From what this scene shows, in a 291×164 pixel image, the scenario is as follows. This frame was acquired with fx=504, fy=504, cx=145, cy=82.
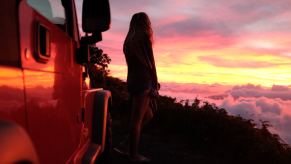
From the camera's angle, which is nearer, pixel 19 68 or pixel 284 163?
pixel 19 68

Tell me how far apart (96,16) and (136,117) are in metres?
3.62

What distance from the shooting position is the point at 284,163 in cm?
819

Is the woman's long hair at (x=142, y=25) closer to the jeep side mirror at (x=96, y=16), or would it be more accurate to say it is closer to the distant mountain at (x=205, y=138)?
the distant mountain at (x=205, y=138)

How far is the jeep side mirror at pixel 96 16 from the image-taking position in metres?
3.67

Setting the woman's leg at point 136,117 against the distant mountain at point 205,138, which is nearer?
the woman's leg at point 136,117

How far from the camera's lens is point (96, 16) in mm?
3688

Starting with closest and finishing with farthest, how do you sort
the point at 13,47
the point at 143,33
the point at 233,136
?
the point at 13,47
the point at 143,33
the point at 233,136

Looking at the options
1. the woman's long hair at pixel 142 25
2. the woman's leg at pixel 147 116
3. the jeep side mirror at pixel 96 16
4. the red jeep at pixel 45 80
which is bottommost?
the woman's leg at pixel 147 116

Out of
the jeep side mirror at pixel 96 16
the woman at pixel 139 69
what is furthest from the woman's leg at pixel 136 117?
the jeep side mirror at pixel 96 16

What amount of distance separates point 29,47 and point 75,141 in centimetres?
146

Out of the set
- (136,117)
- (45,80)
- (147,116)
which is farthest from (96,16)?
(147,116)

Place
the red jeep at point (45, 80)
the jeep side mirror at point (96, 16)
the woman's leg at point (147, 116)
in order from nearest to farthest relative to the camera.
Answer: the red jeep at point (45, 80), the jeep side mirror at point (96, 16), the woman's leg at point (147, 116)

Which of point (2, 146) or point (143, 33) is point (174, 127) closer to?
point (143, 33)

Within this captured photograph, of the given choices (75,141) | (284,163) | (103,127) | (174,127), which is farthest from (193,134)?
(75,141)
